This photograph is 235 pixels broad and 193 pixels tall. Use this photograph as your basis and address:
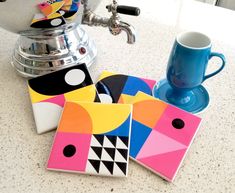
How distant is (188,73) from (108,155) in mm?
199

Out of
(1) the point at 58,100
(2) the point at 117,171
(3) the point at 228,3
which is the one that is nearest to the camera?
(2) the point at 117,171

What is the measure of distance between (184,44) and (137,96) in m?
0.13

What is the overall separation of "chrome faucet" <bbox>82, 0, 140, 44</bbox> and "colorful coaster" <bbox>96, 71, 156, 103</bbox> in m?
0.08

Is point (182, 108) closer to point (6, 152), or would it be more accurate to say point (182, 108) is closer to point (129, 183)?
point (129, 183)

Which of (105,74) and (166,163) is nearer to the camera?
(166,163)

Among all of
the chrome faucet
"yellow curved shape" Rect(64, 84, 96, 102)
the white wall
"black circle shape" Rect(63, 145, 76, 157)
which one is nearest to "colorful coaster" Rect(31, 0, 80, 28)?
the chrome faucet

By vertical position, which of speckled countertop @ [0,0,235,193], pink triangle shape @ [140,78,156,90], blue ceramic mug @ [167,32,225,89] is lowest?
speckled countertop @ [0,0,235,193]

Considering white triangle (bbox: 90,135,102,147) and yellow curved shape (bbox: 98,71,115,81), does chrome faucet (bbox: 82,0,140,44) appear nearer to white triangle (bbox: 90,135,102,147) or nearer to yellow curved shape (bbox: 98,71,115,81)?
yellow curved shape (bbox: 98,71,115,81)

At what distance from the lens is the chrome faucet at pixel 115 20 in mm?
541

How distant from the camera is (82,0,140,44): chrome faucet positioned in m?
0.54

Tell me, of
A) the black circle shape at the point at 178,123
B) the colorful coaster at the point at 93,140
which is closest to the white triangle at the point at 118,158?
the colorful coaster at the point at 93,140

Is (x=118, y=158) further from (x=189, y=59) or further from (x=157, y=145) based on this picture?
(x=189, y=59)

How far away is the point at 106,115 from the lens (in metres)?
0.50

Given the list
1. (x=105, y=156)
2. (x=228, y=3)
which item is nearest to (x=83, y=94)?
(x=105, y=156)
